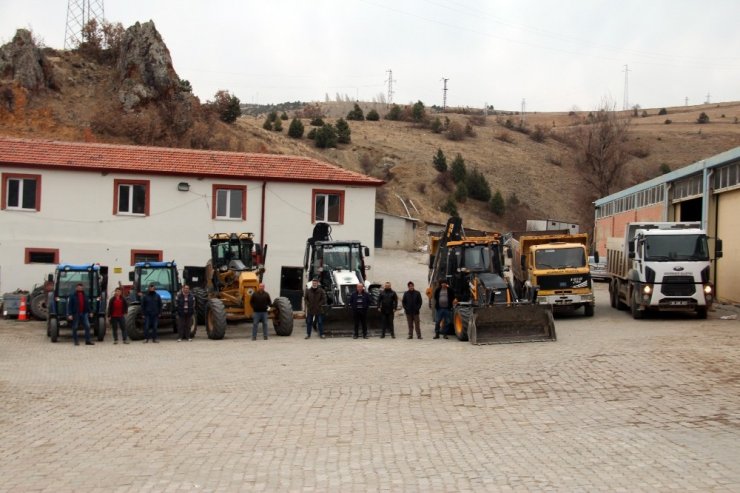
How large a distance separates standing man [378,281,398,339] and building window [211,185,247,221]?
1243 centimetres

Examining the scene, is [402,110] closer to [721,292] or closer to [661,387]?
[721,292]

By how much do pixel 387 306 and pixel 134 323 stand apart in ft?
24.6

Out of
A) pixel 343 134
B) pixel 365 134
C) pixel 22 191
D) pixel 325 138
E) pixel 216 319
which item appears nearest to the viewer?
pixel 216 319

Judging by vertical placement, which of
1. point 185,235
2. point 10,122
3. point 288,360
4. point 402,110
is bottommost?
point 288,360

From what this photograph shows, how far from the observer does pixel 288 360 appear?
60.2ft

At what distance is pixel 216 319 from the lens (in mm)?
23250

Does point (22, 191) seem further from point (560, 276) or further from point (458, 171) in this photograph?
point (458, 171)

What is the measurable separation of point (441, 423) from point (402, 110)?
10530cm

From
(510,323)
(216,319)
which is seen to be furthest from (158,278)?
(510,323)

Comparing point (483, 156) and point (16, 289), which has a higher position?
point (483, 156)

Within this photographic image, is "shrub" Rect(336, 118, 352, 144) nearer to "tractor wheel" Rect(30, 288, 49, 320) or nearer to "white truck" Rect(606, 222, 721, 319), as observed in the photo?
"tractor wheel" Rect(30, 288, 49, 320)

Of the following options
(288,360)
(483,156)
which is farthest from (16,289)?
(483,156)

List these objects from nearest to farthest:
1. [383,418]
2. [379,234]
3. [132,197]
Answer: [383,418], [132,197], [379,234]

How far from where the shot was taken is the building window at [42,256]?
1268 inches
